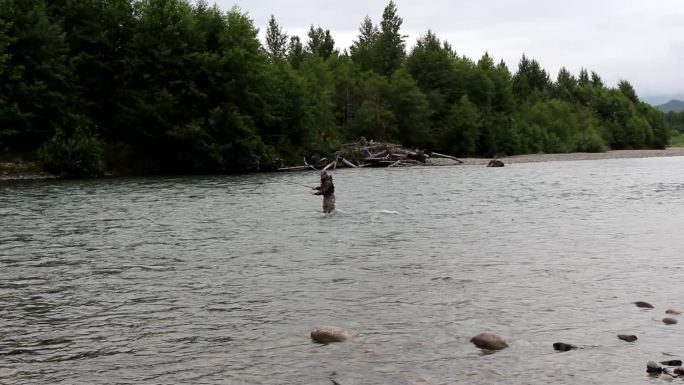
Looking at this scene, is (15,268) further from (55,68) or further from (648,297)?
(55,68)

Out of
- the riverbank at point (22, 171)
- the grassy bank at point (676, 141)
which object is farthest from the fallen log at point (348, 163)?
the grassy bank at point (676, 141)

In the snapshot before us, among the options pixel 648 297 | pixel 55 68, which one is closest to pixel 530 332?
pixel 648 297

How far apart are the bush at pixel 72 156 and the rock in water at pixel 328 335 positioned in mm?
48936

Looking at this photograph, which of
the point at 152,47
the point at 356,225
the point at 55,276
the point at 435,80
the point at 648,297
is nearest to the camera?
the point at 648,297

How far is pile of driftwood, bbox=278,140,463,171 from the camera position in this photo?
71.4 metres

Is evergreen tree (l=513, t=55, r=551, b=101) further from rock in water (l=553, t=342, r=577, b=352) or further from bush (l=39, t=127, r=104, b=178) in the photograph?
rock in water (l=553, t=342, r=577, b=352)

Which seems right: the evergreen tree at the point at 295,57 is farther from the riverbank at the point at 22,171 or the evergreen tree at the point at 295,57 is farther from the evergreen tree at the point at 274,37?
the riverbank at the point at 22,171

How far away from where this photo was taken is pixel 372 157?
73.1 metres

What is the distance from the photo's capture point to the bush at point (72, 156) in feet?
176

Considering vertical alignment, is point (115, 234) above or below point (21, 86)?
below

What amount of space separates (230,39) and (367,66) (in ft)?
215

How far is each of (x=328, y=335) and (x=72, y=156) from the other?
49473 mm

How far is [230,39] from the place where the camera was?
65.8m

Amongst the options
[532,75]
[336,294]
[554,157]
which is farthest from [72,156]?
[532,75]
